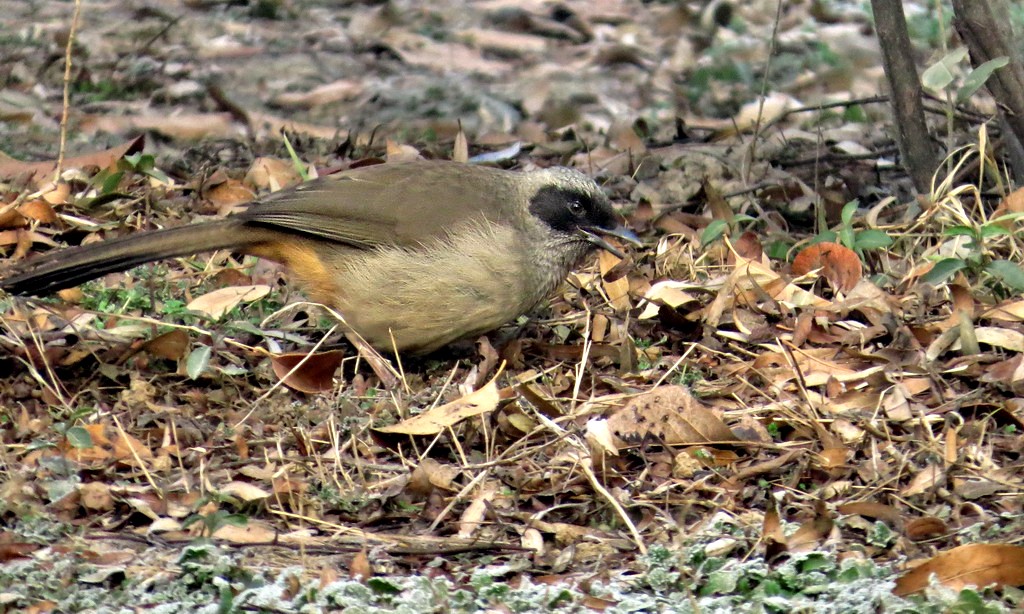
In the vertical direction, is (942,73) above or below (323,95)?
above

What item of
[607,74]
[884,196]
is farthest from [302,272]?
[607,74]

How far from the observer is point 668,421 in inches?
172

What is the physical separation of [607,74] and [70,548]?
6.41 metres

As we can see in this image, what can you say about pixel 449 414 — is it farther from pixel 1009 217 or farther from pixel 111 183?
pixel 111 183

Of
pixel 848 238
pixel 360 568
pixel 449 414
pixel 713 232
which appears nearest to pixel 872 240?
pixel 848 238

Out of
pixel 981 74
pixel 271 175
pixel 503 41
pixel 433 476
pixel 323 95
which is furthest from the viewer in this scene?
pixel 503 41

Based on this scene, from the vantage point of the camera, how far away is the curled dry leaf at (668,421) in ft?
14.2

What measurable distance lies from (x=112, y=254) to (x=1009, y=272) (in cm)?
337

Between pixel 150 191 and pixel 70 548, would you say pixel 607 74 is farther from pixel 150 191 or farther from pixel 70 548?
pixel 70 548

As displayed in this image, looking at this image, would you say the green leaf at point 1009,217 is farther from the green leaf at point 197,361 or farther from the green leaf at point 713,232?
the green leaf at point 197,361

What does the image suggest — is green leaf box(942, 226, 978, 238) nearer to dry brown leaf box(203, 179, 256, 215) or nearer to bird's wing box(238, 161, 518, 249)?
bird's wing box(238, 161, 518, 249)

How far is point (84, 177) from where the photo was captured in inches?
253

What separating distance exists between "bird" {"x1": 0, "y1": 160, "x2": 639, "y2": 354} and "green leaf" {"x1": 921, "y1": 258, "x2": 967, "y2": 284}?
1150 millimetres

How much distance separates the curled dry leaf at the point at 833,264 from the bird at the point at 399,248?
790mm
